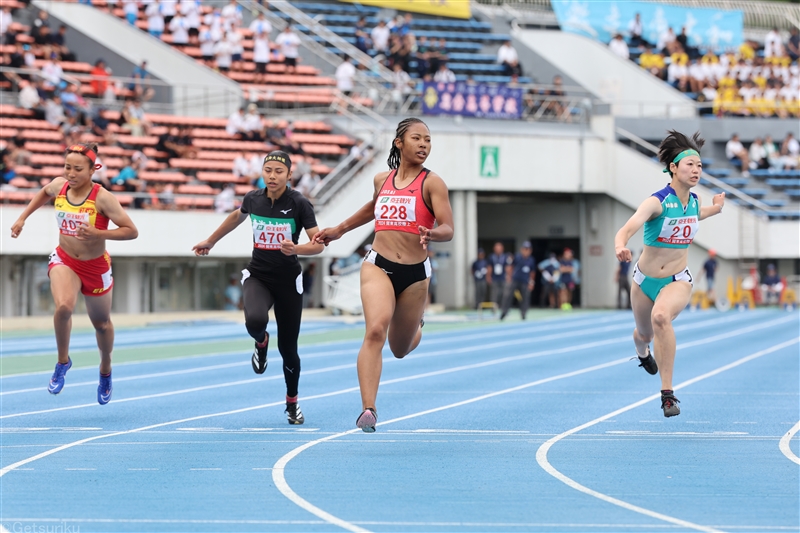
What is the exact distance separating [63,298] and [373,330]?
10.4ft

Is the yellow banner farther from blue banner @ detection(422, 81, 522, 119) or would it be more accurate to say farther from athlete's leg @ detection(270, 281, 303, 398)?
athlete's leg @ detection(270, 281, 303, 398)

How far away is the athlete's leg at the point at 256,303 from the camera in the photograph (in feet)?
30.5

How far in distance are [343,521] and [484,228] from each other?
34.4m

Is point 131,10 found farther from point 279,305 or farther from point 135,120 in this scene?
point 279,305

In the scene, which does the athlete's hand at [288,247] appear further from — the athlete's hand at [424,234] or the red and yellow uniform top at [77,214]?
the red and yellow uniform top at [77,214]

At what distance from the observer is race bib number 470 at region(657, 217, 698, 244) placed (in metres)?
9.47

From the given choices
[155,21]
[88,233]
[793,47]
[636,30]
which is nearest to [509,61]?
[636,30]

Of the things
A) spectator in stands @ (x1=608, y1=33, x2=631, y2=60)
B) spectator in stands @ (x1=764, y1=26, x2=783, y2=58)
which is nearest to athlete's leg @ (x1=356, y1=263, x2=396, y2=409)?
spectator in stands @ (x1=608, y1=33, x2=631, y2=60)

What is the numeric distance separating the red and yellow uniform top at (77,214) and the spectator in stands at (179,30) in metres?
24.3

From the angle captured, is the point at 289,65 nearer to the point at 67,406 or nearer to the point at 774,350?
the point at 774,350

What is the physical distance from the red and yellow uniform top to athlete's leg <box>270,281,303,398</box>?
168 centimetres

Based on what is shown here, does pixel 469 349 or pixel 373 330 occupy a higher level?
pixel 373 330

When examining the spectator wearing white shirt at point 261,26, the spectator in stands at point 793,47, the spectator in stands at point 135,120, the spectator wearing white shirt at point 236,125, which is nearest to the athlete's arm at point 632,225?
the spectator in stands at point 135,120

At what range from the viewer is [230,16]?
112 feet
